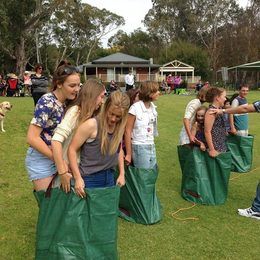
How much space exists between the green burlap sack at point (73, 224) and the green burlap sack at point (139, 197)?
3.81ft

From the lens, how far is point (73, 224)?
2.62 m

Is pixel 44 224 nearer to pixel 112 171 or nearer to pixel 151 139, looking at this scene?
pixel 112 171

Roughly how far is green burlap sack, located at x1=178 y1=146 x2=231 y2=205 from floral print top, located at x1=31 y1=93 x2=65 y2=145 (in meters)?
2.24

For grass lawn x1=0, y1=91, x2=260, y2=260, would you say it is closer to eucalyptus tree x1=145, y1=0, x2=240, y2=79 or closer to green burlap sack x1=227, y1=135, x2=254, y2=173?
green burlap sack x1=227, y1=135, x2=254, y2=173

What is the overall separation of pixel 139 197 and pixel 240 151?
3063 mm

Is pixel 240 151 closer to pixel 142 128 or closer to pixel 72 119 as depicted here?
pixel 142 128

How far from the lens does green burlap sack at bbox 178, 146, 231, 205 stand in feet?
14.8

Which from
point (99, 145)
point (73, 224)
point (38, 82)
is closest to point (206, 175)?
point (99, 145)

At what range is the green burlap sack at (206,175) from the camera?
4500 mm

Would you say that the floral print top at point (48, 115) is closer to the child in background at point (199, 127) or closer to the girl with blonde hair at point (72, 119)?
the girl with blonde hair at point (72, 119)

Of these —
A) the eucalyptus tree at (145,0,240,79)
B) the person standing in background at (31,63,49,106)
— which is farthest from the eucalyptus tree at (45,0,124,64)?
the person standing in background at (31,63,49,106)

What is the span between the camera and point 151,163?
163 inches

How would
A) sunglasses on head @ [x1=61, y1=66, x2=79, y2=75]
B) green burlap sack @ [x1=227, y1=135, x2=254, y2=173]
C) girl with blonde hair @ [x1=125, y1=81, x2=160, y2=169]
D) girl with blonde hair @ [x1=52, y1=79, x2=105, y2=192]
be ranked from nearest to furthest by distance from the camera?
1. girl with blonde hair @ [x1=52, y1=79, x2=105, y2=192]
2. sunglasses on head @ [x1=61, y1=66, x2=79, y2=75]
3. girl with blonde hair @ [x1=125, y1=81, x2=160, y2=169]
4. green burlap sack @ [x1=227, y1=135, x2=254, y2=173]

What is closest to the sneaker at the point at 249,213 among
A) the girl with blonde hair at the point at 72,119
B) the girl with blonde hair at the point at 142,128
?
the girl with blonde hair at the point at 142,128
